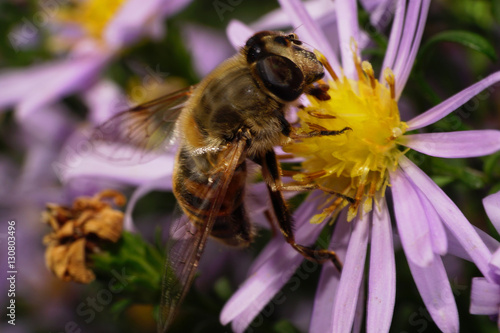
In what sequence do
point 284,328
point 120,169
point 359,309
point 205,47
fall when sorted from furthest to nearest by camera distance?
point 205,47 < point 120,169 < point 284,328 < point 359,309

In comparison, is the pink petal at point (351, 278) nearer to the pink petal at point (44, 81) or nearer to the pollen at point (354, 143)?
the pollen at point (354, 143)

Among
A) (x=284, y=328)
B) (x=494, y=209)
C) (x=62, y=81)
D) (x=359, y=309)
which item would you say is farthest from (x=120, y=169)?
(x=494, y=209)

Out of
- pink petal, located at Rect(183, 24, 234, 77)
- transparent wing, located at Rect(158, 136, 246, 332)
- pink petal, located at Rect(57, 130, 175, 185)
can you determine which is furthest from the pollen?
pink petal, located at Rect(183, 24, 234, 77)

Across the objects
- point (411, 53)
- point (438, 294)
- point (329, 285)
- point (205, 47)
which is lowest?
point (329, 285)

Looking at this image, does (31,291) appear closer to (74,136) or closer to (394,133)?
(74,136)

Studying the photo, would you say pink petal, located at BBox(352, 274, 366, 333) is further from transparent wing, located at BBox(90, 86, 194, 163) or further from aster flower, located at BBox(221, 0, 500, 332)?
transparent wing, located at BBox(90, 86, 194, 163)

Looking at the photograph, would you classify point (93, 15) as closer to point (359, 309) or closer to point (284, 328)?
point (284, 328)

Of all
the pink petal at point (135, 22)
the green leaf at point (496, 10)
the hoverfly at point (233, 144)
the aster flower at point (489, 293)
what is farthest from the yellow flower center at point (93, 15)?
the aster flower at point (489, 293)
